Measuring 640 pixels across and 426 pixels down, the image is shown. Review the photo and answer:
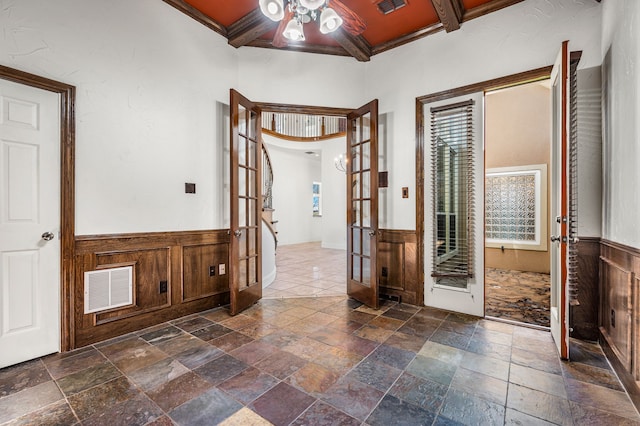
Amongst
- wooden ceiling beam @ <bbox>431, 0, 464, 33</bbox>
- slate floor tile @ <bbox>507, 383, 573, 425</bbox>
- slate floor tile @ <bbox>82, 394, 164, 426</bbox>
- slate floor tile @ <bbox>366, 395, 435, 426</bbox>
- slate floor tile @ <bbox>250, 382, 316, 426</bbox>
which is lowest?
slate floor tile @ <bbox>507, 383, 573, 425</bbox>

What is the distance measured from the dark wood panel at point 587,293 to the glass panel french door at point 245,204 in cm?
313

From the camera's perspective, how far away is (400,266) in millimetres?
Result: 3471

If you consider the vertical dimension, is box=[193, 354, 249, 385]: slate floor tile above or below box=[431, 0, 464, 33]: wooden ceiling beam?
below

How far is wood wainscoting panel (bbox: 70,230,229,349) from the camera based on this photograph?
2.39 meters

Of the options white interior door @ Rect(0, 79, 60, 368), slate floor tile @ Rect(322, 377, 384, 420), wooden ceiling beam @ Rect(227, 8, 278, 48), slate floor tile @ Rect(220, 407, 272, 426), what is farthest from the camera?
wooden ceiling beam @ Rect(227, 8, 278, 48)

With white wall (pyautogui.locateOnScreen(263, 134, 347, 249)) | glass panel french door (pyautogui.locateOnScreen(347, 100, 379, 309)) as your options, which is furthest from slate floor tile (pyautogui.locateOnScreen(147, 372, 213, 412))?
white wall (pyautogui.locateOnScreen(263, 134, 347, 249))

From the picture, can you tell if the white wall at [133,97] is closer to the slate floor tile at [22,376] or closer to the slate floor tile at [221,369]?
the slate floor tile at [22,376]

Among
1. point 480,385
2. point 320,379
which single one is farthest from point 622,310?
point 320,379

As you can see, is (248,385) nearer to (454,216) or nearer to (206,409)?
(206,409)

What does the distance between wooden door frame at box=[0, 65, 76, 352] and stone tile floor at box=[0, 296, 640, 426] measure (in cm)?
28

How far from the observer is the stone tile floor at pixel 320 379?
5.12 feet

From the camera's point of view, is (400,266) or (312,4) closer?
(312,4)

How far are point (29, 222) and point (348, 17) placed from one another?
2889 millimetres

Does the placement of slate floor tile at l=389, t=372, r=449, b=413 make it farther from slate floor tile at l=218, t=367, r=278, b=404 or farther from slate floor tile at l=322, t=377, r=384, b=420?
slate floor tile at l=218, t=367, r=278, b=404
